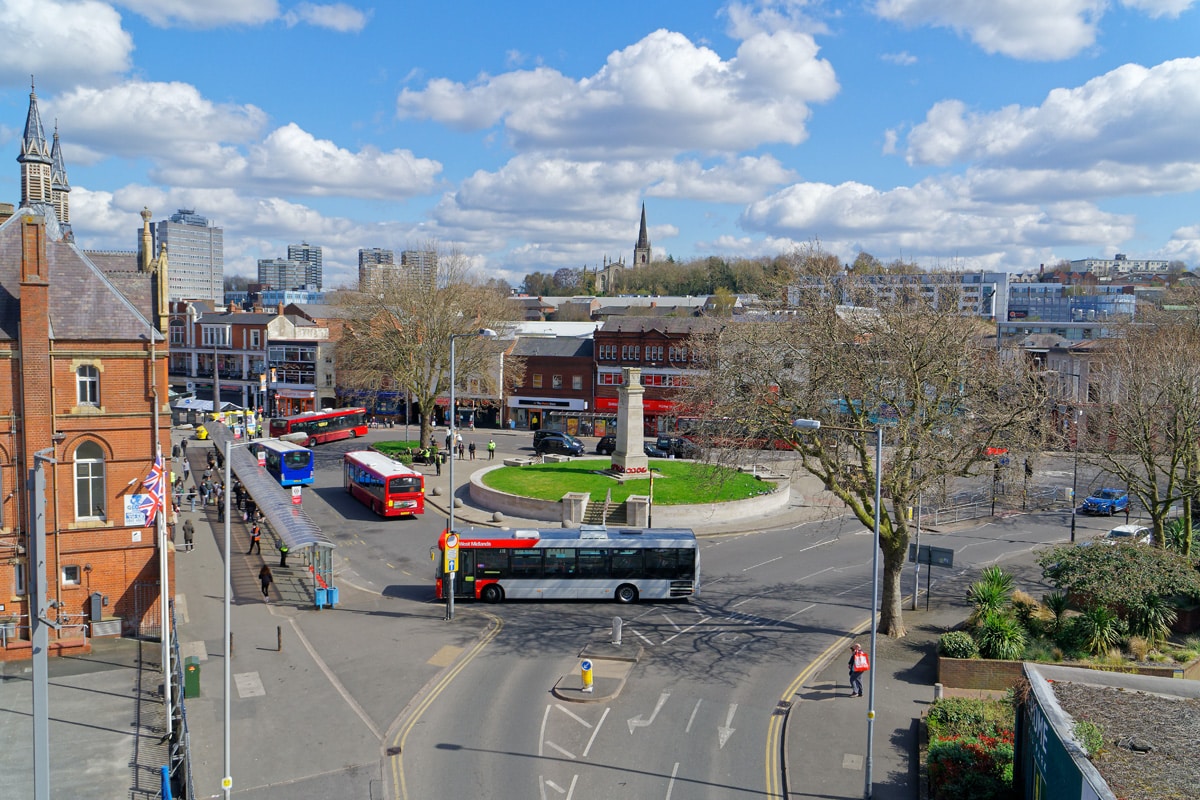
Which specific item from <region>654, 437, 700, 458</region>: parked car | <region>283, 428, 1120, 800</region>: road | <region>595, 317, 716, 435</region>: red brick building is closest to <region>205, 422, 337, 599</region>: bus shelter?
<region>283, 428, 1120, 800</region>: road

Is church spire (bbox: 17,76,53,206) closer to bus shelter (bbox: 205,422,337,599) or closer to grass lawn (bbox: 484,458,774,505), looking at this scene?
bus shelter (bbox: 205,422,337,599)

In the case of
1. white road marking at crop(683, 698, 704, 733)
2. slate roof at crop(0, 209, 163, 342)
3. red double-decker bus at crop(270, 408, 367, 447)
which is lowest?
white road marking at crop(683, 698, 704, 733)

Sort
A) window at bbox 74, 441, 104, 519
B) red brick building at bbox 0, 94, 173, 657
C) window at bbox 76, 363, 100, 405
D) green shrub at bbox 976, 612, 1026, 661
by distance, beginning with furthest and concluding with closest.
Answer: window at bbox 74, 441, 104, 519 → window at bbox 76, 363, 100, 405 → red brick building at bbox 0, 94, 173, 657 → green shrub at bbox 976, 612, 1026, 661

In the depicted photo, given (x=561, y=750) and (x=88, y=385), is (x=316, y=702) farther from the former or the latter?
(x=88, y=385)

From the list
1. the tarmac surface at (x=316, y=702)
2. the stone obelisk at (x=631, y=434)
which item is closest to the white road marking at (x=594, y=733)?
the tarmac surface at (x=316, y=702)

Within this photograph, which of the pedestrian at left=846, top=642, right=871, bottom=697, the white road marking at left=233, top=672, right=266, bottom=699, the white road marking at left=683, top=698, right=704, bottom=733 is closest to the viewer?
the white road marking at left=683, top=698, right=704, bottom=733

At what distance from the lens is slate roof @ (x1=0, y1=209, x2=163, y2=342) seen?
25078 millimetres

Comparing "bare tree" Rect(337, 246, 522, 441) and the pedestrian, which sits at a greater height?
"bare tree" Rect(337, 246, 522, 441)

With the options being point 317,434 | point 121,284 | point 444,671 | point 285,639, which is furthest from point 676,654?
point 317,434

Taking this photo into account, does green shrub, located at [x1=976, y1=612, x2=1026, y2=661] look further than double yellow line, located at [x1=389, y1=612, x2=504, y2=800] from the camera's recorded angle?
Yes

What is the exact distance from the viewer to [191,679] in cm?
2100

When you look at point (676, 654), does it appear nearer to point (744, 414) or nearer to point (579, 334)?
point (744, 414)

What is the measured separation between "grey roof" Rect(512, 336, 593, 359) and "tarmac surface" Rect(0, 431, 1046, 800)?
4912 centimetres

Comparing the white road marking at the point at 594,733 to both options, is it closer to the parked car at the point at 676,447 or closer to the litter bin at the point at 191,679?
the litter bin at the point at 191,679
